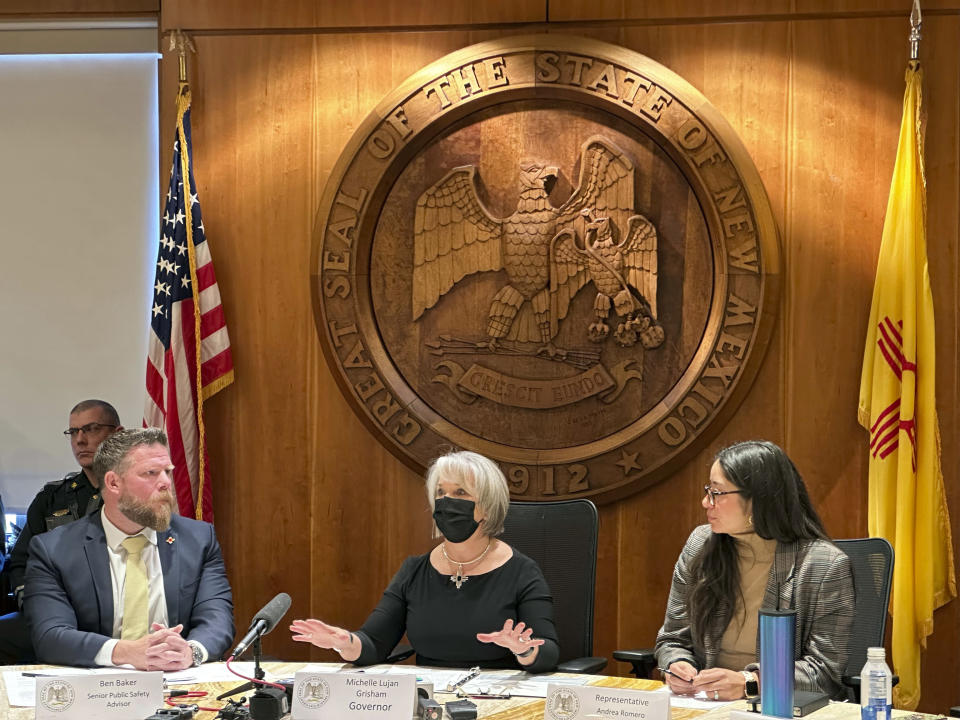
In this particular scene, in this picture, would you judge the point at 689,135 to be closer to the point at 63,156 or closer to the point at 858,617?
the point at 858,617

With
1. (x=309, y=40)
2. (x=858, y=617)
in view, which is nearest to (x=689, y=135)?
(x=309, y=40)

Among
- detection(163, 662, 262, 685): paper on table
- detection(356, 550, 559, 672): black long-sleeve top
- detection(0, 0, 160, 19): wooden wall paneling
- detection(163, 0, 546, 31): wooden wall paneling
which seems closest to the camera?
detection(163, 662, 262, 685): paper on table

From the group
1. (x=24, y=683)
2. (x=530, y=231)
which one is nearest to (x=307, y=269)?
(x=530, y=231)

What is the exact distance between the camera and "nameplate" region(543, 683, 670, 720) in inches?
99.0

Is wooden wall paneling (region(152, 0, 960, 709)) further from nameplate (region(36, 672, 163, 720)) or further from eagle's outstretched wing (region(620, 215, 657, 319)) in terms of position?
nameplate (region(36, 672, 163, 720))

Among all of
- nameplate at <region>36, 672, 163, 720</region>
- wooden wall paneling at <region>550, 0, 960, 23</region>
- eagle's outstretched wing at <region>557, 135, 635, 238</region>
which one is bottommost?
nameplate at <region>36, 672, 163, 720</region>

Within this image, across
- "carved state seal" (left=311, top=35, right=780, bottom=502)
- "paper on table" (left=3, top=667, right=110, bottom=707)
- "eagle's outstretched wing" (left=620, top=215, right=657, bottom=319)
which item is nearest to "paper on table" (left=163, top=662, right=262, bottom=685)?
"paper on table" (left=3, top=667, right=110, bottom=707)

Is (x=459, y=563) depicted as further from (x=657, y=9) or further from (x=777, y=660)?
(x=657, y=9)

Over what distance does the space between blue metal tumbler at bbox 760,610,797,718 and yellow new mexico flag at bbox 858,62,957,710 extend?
Answer: 71.6 inches

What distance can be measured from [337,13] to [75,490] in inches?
83.5

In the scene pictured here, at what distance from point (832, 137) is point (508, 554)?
1967mm

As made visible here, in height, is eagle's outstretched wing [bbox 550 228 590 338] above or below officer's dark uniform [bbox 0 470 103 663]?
above

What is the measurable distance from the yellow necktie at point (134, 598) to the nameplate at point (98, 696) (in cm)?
90

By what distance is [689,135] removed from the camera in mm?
4375
